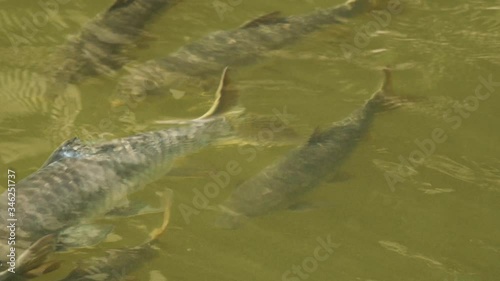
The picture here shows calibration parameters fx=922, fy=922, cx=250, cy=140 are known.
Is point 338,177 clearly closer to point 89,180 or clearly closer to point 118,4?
point 89,180

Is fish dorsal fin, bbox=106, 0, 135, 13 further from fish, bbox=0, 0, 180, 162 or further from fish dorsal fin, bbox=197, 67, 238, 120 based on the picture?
fish dorsal fin, bbox=197, 67, 238, 120

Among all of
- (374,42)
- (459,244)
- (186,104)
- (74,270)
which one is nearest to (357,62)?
(374,42)

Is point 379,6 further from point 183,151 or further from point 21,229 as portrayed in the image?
point 21,229

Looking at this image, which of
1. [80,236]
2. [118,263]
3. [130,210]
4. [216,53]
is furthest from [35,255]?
[216,53]

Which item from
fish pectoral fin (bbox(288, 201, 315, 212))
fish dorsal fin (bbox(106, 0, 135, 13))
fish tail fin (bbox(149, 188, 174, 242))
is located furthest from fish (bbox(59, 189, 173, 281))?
fish dorsal fin (bbox(106, 0, 135, 13))

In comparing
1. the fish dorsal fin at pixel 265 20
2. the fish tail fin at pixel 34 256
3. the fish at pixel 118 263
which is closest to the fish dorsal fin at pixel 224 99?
the fish at pixel 118 263

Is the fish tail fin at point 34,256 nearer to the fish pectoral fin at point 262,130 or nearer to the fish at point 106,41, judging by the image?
the fish pectoral fin at point 262,130
